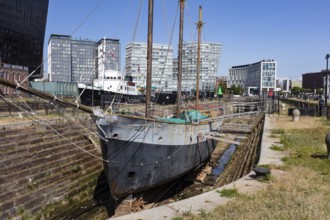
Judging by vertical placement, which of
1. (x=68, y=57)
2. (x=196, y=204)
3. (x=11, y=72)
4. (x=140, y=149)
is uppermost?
(x=68, y=57)

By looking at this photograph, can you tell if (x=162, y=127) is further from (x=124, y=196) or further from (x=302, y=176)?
(x=302, y=176)

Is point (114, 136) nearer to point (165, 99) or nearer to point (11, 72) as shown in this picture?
point (165, 99)

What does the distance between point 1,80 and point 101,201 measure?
8757 millimetres

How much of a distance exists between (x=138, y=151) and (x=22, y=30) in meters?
84.9

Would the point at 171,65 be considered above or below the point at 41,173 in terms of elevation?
above

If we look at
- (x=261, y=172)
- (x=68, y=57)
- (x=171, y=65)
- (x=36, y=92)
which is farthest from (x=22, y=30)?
(x=261, y=172)

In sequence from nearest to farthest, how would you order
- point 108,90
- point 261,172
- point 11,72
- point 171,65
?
point 261,172 < point 108,90 < point 11,72 < point 171,65

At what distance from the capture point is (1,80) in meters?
6.73

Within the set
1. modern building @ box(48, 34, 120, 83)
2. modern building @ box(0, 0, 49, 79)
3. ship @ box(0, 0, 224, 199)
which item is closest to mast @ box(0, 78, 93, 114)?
ship @ box(0, 0, 224, 199)

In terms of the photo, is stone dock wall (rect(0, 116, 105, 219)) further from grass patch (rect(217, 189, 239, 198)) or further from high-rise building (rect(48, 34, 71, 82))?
high-rise building (rect(48, 34, 71, 82))

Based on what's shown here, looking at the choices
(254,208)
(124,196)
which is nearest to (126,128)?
(124,196)

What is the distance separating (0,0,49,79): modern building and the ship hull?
231ft

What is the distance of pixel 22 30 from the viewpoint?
8169 cm

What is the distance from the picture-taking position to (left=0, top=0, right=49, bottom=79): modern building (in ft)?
249
